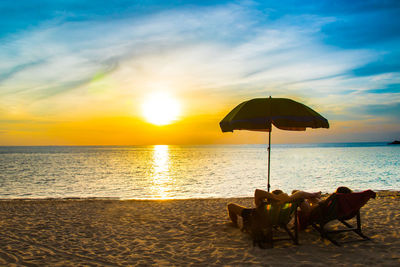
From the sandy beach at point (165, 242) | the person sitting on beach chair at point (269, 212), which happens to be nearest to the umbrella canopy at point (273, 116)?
the person sitting on beach chair at point (269, 212)

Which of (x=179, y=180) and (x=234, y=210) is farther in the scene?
(x=179, y=180)

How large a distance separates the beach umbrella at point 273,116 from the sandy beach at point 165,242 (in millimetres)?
2265

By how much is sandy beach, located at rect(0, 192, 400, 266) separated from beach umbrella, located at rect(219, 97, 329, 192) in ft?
7.43

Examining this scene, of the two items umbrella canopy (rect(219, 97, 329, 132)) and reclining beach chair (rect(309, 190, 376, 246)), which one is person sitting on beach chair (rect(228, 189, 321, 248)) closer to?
reclining beach chair (rect(309, 190, 376, 246))

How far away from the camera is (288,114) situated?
5965 mm

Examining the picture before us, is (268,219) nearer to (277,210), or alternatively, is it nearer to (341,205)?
(277,210)

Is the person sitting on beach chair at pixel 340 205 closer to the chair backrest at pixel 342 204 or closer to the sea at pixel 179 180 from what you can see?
the chair backrest at pixel 342 204

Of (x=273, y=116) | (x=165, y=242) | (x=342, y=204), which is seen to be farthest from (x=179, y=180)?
(x=342, y=204)

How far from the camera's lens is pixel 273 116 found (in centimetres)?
591

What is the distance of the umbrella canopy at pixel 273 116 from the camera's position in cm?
588

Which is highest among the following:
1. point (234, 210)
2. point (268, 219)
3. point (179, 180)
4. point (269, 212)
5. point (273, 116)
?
point (273, 116)

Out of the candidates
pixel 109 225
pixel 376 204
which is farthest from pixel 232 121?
pixel 376 204

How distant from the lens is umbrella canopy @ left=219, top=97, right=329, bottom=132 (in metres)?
5.88

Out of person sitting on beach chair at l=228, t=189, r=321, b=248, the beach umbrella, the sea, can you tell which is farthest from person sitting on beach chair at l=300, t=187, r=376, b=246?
the sea
